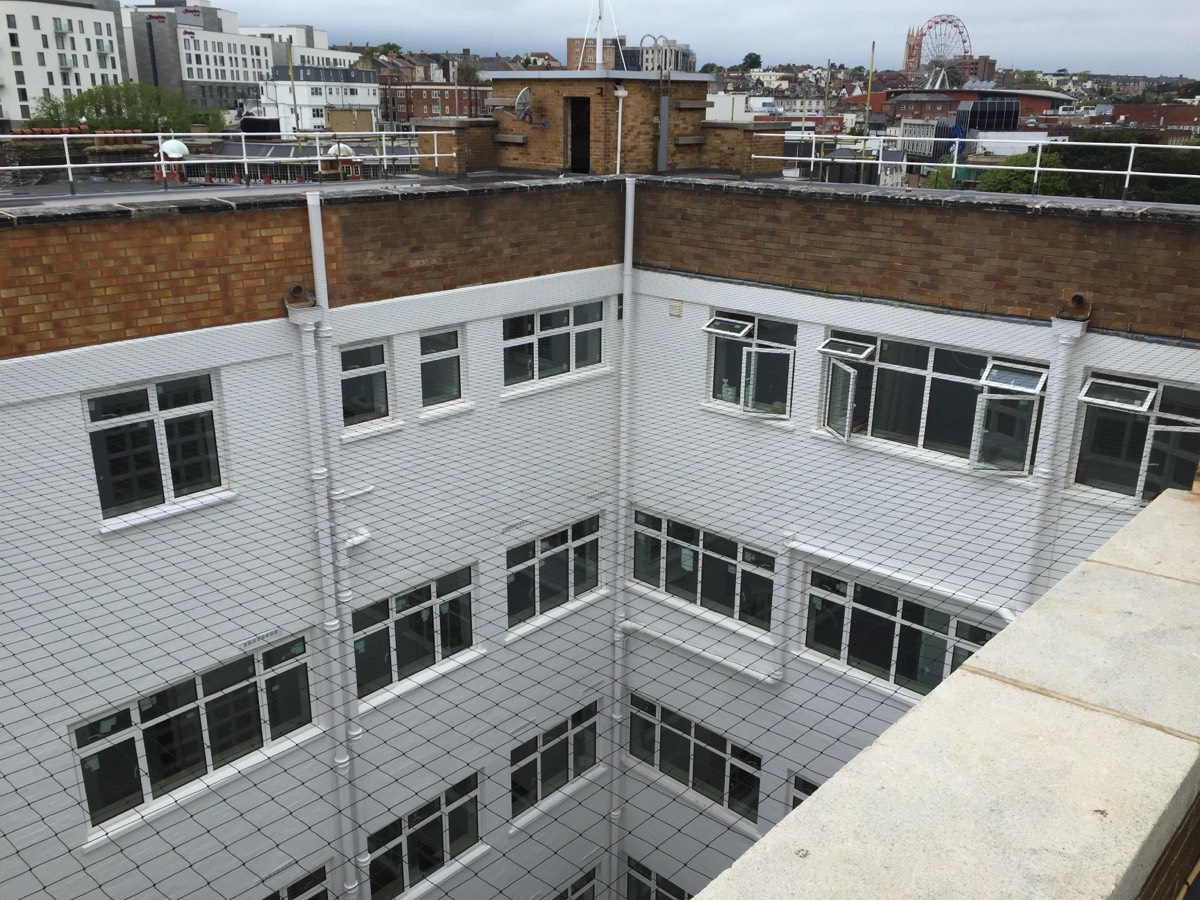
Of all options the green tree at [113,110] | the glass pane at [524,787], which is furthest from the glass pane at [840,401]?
the green tree at [113,110]

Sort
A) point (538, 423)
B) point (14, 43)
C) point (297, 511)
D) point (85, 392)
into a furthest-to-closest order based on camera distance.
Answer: point (14, 43), point (538, 423), point (297, 511), point (85, 392)

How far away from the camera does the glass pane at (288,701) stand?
Answer: 14.7ft

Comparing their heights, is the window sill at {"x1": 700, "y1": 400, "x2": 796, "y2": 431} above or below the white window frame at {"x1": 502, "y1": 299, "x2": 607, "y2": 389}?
below

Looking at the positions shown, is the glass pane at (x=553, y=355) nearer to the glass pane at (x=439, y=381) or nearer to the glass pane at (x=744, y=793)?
the glass pane at (x=439, y=381)

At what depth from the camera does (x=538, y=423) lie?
17.1 feet

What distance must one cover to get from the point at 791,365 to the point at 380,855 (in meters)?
3.37

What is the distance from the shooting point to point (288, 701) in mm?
4543

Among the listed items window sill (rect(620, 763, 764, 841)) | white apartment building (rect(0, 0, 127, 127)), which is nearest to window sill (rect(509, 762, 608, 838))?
window sill (rect(620, 763, 764, 841))

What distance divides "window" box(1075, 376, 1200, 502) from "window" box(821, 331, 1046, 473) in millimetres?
220

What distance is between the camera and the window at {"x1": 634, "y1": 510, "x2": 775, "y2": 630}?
5.37 m

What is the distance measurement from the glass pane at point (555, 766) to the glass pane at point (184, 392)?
3.07 m

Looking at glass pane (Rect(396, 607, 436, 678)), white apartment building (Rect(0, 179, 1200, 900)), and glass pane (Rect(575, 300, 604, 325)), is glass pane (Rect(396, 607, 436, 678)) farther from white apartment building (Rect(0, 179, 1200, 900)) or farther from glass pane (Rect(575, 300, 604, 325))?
glass pane (Rect(575, 300, 604, 325))

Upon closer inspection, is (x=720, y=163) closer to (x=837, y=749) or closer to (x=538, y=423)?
(x=538, y=423)

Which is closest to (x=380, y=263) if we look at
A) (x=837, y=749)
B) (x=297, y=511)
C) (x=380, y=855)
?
(x=297, y=511)
